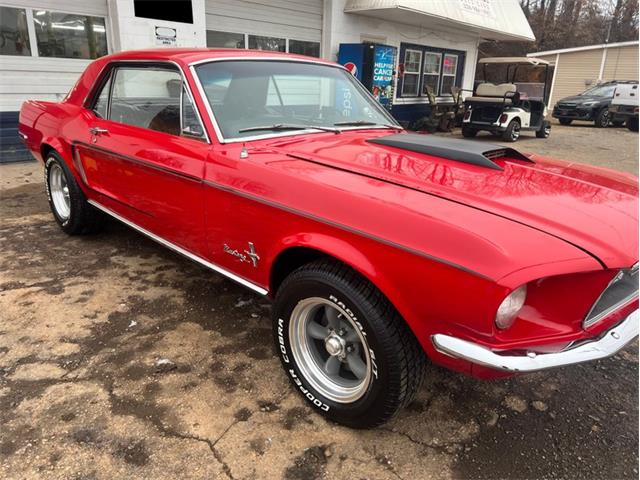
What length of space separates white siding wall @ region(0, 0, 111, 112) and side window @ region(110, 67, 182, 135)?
511 centimetres

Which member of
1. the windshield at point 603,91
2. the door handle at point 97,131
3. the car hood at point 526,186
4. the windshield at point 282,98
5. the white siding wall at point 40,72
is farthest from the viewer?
the windshield at point 603,91

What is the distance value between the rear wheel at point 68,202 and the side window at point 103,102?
0.61 meters

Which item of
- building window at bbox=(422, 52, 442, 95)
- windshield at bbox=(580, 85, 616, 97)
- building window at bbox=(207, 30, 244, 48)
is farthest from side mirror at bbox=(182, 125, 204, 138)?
windshield at bbox=(580, 85, 616, 97)

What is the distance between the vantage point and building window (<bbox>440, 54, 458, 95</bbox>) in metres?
15.9

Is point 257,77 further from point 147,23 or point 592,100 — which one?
point 592,100

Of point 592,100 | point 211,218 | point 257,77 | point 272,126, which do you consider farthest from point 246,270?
point 592,100

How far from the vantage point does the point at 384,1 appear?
11.2 meters

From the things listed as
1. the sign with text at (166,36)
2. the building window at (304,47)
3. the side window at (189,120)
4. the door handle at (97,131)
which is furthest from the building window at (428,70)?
the side window at (189,120)

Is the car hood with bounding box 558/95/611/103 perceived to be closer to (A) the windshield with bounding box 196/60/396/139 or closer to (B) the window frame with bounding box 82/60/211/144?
(A) the windshield with bounding box 196/60/396/139

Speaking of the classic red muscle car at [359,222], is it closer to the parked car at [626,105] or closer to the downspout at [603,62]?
the parked car at [626,105]

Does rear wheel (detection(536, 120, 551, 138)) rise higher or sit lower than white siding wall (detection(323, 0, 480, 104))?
lower

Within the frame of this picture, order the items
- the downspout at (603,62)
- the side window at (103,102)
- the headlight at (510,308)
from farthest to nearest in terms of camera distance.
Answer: the downspout at (603,62) → the side window at (103,102) → the headlight at (510,308)

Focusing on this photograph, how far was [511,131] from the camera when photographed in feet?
43.7

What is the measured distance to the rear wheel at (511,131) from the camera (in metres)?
13.1
